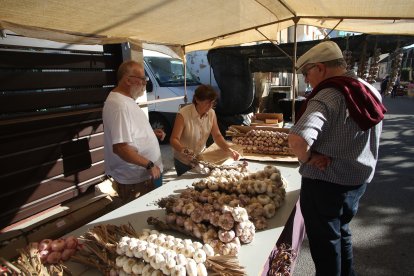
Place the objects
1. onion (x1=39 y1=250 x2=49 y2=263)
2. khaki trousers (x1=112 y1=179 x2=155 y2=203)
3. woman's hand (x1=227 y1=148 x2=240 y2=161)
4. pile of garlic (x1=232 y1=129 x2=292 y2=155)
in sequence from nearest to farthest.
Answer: onion (x1=39 y1=250 x2=49 y2=263), khaki trousers (x1=112 y1=179 x2=155 y2=203), woman's hand (x1=227 y1=148 x2=240 y2=161), pile of garlic (x1=232 y1=129 x2=292 y2=155)

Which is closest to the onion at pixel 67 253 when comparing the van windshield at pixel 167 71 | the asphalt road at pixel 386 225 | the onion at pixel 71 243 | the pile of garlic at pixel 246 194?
the onion at pixel 71 243

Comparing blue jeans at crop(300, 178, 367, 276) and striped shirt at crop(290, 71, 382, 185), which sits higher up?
striped shirt at crop(290, 71, 382, 185)

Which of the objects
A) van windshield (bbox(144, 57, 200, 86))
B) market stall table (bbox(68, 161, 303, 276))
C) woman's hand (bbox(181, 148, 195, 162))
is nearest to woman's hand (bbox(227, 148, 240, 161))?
market stall table (bbox(68, 161, 303, 276))

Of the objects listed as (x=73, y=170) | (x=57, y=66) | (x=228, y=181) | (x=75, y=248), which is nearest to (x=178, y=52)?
(x=57, y=66)

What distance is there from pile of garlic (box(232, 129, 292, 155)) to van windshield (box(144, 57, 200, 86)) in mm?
4156

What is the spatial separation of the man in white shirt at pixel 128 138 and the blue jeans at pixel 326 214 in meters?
1.15

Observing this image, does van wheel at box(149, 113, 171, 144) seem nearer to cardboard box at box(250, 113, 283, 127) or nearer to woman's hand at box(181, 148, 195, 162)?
cardboard box at box(250, 113, 283, 127)

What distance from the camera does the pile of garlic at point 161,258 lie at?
119 cm

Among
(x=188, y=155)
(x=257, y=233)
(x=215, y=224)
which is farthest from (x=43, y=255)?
(x=188, y=155)

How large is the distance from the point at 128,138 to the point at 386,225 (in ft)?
11.3

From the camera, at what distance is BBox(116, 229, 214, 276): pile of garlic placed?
1191 mm

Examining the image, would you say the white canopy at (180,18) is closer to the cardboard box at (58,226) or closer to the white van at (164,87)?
the cardboard box at (58,226)

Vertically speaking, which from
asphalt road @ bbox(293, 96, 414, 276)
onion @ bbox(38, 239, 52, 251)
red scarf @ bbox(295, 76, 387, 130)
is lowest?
asphalt road @ bbox(293, 96, 414, 276)

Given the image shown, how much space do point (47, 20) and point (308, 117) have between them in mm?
2118
